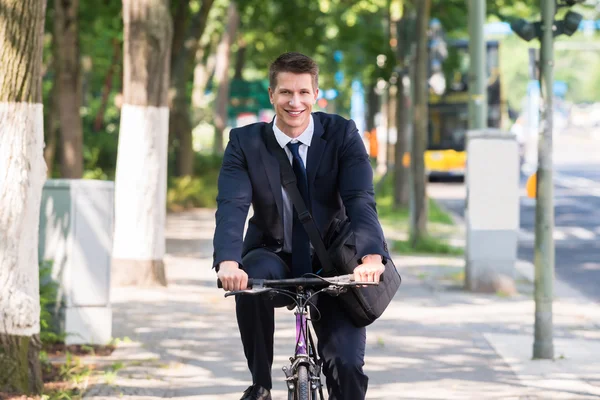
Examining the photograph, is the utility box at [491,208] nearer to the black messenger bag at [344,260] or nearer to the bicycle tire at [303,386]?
the black messenger bag at [344,260]

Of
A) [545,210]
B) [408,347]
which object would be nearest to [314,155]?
[545,210]

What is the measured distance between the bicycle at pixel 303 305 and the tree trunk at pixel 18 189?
275 cm

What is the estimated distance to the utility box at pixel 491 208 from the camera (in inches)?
543

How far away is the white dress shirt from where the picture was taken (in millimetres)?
5105

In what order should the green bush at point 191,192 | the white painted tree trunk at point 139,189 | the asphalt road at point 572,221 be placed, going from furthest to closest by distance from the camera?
the green bush at point 191,192
the asphalt road at point 572,221
the white painted tree trunk at point 139,189

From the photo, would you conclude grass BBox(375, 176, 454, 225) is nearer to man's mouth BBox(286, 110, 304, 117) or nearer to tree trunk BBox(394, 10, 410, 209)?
tree trunk BBox(394, 10, 410, 209)

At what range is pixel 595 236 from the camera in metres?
23.0

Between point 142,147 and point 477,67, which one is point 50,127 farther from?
point 142,147

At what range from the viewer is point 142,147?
1311 cm

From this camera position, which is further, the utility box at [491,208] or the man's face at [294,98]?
the utility box at [491,208]

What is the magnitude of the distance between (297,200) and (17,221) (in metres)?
2.80

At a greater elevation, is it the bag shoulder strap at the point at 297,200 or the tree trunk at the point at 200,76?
the tree trunk at the point at 200,76

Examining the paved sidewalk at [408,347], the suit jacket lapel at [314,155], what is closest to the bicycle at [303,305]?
the suit jacket lapel at [314,155]

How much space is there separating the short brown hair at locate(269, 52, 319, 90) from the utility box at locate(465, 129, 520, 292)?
8837mm
